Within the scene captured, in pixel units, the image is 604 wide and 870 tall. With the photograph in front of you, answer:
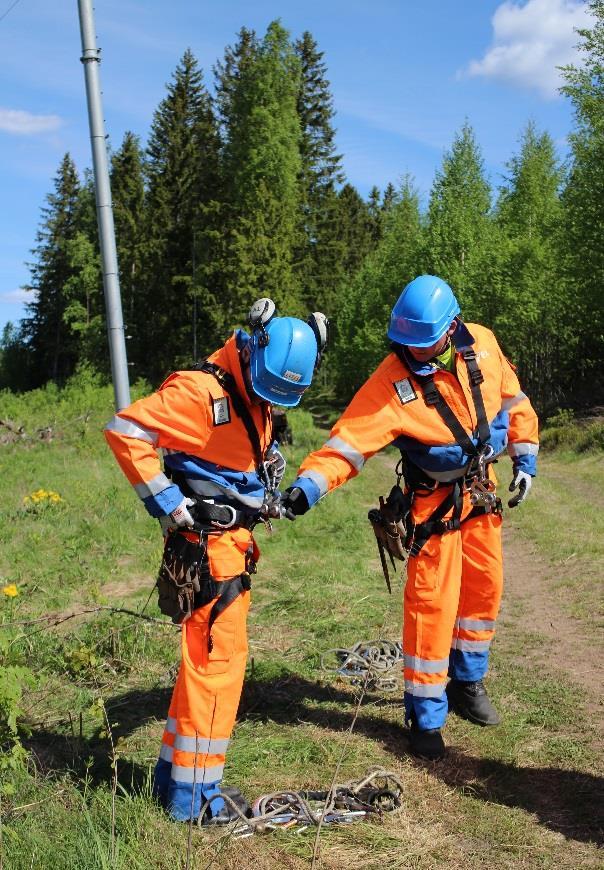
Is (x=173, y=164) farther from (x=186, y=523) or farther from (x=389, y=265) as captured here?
(x=186, y=523)

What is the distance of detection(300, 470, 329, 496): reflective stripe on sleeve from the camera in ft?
12.8

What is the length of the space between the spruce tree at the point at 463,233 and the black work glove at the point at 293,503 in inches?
825

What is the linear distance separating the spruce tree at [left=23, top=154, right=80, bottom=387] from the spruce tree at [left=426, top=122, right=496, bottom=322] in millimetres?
25506

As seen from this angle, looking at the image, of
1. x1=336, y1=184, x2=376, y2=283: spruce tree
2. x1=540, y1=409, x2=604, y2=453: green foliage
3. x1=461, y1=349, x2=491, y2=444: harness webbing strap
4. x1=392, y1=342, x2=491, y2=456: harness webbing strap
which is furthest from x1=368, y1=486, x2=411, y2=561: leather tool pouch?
x1=336, y1=184, x2=376, y2=283: spruce tree

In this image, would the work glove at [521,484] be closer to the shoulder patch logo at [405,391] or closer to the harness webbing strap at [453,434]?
the harness webbing strap at [453,434]

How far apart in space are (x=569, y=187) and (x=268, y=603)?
1896cm

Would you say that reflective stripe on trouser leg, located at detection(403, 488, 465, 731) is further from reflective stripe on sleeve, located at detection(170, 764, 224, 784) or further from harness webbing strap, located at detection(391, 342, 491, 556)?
reflective stripe on sleeve, located at detection(170, 764, 224, 784)

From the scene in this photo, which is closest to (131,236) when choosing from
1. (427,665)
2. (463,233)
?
(463,233)

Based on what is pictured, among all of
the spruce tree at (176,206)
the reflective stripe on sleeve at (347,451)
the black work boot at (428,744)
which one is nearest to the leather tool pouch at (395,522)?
the reflective stripe on sleeve at (347,451)

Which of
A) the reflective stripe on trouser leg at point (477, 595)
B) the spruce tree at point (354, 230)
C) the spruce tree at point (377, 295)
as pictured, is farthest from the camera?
the spruce tree at point (354, 230)

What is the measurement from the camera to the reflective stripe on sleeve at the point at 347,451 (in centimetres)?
411

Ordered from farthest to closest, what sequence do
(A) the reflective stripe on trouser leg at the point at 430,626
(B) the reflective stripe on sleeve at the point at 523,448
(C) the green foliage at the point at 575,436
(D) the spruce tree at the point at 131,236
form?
(D) the spruce tree at the point at 131,236 < (C) the green foliage at the point at 575,436 < (B) the reflective stripe on sleeve at the point at 523,448 < (A) the reflective stripe on trouser leg at the point at 430,626

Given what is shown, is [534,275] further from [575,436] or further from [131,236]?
[131,236]

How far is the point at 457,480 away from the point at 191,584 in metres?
1.68
